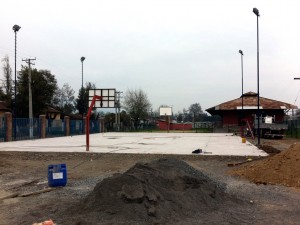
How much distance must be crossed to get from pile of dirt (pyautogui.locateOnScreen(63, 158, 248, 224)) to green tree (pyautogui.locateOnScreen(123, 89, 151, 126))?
69.3 m


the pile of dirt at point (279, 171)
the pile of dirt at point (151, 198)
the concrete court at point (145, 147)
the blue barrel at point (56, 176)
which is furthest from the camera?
the concrete court at point (145, 147)

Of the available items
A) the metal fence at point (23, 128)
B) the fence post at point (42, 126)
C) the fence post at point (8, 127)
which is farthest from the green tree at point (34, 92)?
the fence post at point (8, 127)

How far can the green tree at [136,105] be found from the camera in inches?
3066

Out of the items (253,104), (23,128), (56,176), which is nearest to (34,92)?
(23,128)

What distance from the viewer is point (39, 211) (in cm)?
700

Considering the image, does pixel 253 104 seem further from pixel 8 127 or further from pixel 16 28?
pixel 8 127

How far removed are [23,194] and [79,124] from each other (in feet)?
127

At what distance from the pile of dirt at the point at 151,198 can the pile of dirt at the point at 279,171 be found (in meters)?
3.06

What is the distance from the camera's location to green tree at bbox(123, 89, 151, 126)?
77.9 metres

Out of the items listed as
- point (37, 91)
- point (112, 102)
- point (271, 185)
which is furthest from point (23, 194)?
point (37, 91)

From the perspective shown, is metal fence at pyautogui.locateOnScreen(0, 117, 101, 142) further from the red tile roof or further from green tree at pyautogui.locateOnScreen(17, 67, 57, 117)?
the red tile roof

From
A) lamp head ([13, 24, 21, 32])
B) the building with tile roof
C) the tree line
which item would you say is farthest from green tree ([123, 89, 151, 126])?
lamp head ([13, 24, 21, 32])

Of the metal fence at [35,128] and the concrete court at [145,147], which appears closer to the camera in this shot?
the concrete court at [145,147]

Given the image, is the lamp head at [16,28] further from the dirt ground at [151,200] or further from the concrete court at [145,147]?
the dirt ground at [151,200]
